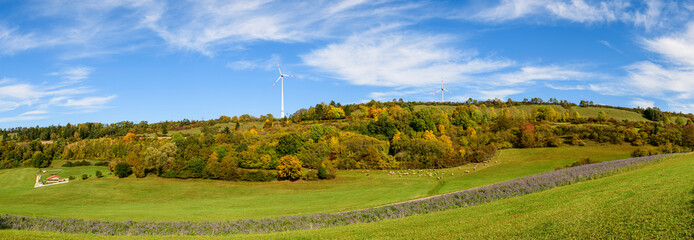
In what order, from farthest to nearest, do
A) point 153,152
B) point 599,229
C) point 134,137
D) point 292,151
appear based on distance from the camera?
1. point 134,137
2. point 292,151
3. point 153,152
4. point 599,229

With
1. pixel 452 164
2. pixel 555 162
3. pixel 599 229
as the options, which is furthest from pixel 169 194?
pixel 555 162

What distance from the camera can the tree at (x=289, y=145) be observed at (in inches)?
3684

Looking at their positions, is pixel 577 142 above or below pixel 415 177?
above

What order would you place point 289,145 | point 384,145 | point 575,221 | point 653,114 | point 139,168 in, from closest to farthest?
1. point 575,221
2. point 139,168
3. point 384,145
4. point 289,145
5. point 653,114

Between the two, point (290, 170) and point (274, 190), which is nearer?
point (274, 190)

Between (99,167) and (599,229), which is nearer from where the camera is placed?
(599,229)

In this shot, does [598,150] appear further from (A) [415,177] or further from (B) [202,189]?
(B) [202,189]

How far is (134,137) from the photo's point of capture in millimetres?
159875

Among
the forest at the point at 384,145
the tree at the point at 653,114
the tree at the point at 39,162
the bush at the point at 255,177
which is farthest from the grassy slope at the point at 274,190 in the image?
the tree at the point at 653,114

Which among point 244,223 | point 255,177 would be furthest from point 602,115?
point 244,223

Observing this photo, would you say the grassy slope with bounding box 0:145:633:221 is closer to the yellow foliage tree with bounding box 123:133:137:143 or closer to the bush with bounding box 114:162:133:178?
the bush with bounding box 114:162:133:178

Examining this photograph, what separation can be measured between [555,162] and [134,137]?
15714cm

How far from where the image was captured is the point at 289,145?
9406 centimetres

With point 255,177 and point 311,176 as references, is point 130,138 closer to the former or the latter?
point 255,177
